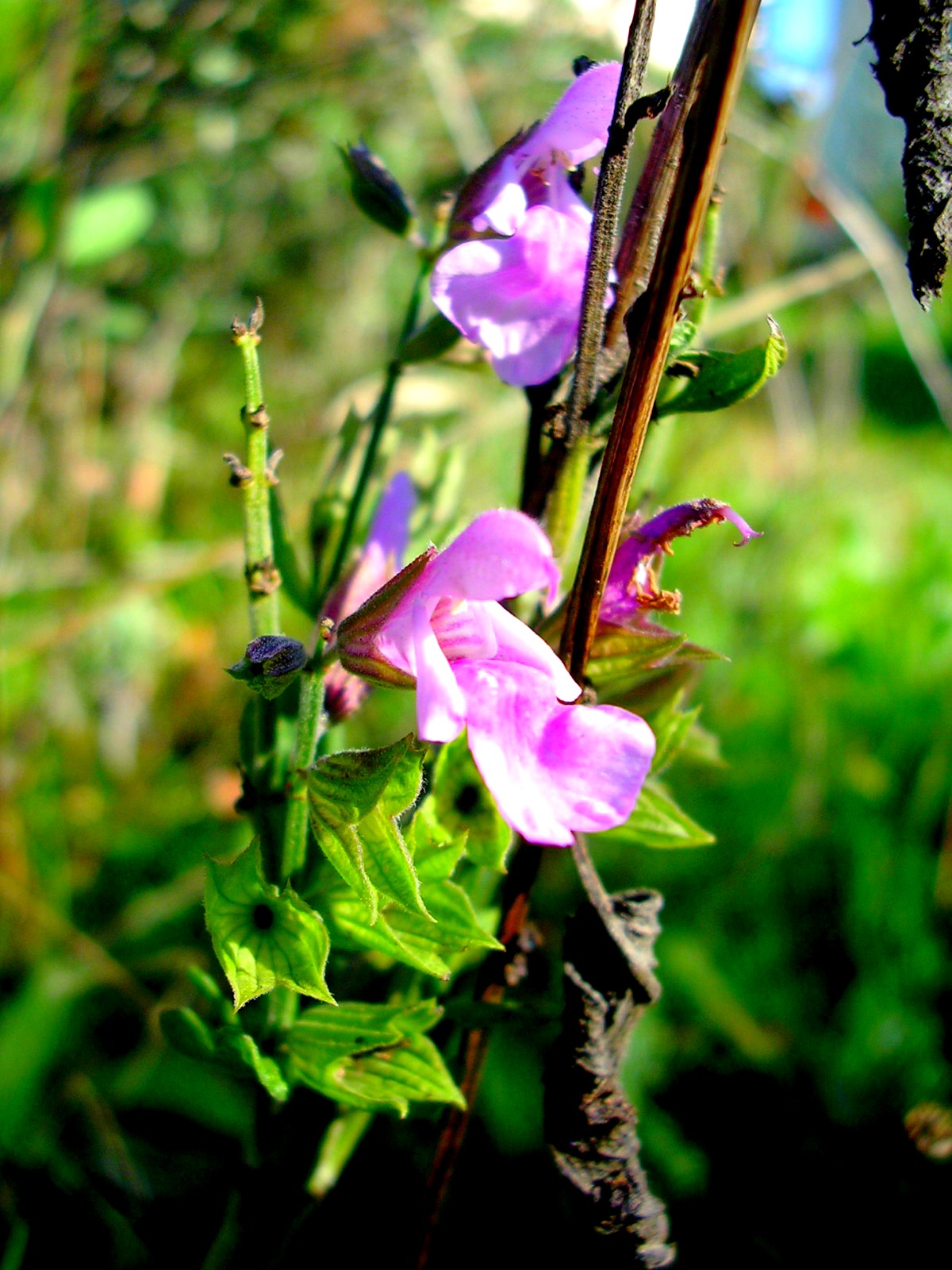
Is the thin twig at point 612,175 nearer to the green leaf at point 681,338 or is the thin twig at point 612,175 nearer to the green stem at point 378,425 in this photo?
the green leaf at point 681,338

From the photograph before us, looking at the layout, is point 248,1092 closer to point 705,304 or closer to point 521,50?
point 705,304

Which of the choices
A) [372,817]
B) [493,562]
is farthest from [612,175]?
[372,817]

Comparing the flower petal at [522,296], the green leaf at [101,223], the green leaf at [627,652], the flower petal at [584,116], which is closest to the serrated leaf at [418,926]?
the green leaf at [627,652]

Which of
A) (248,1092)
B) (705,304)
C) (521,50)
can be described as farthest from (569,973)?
(521,50)

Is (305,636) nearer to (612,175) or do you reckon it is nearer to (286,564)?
(286,564)

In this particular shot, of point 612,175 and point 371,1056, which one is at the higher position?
point 612,175

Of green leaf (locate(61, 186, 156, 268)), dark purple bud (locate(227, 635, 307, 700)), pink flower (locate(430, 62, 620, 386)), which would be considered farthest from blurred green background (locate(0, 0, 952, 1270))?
dark purple bud (locate(227, 635, 307, 700))
